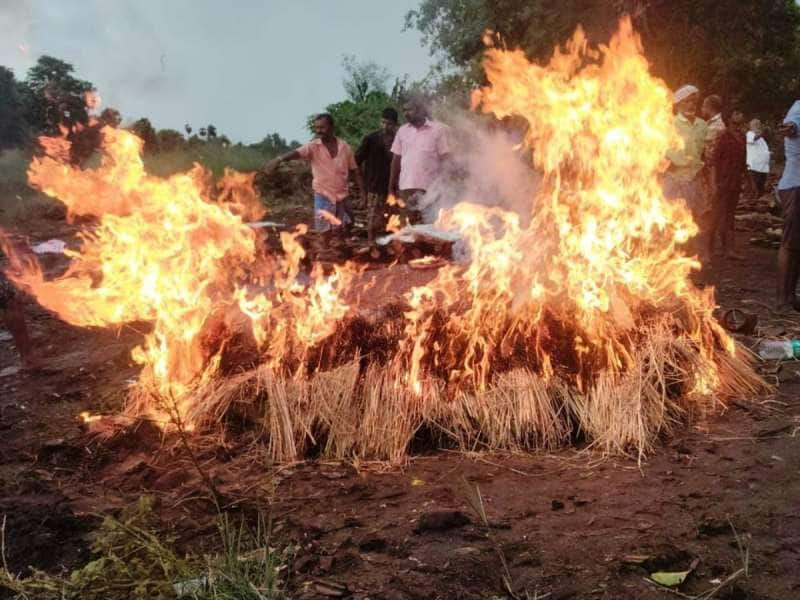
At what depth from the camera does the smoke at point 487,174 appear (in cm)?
922

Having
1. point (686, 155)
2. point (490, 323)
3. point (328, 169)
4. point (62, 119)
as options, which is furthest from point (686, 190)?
point (62, 119)

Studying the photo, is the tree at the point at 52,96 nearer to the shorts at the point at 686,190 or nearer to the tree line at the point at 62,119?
the tree line at the point at 62,119

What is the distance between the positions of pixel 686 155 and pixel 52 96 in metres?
19.7

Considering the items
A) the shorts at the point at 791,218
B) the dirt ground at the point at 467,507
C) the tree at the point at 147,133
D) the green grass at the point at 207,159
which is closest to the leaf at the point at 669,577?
the dirt ground at the point at 467,507

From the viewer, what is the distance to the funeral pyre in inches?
153

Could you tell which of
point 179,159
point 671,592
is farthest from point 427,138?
point 179,159

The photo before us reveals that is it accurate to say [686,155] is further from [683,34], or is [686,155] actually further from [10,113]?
[10,113]

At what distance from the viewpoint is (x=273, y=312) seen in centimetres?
445

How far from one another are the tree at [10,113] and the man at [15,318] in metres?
26.7

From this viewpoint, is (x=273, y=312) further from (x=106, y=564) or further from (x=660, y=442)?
(x=660, y=442)

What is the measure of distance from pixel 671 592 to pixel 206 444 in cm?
261

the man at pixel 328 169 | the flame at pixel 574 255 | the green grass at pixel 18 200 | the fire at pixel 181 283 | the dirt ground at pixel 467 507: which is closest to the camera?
the dirt ground at pixel 467 507

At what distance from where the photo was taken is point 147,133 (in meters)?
17.7

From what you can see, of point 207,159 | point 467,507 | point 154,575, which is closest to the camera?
point 154,575
